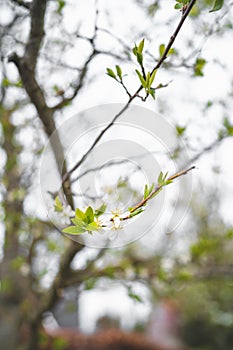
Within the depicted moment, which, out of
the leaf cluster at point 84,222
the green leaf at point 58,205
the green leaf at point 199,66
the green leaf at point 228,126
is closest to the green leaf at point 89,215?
the leaf cluster at point 84,222

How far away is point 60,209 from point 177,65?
1.34 feet

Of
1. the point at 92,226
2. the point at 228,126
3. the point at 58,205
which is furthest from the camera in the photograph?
the point at 228,126

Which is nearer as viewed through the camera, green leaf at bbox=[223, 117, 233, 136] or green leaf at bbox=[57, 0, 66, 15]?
green leaf at bbox=[57, 0, 66, 15]

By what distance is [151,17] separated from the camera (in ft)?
2.72

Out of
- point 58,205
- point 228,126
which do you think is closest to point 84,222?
point 58,205

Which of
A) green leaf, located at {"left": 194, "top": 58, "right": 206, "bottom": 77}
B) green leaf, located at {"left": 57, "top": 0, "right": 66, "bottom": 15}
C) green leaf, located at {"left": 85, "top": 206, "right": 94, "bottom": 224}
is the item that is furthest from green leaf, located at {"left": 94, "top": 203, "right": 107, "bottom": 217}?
green leaf, located at {"left": 57, "top": 0, "right": 66, "bottom": 15}

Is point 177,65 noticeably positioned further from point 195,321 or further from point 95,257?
point 195,321

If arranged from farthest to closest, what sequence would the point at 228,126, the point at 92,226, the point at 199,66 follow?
the point at 228,126
the point at 199,66
the point at 92,226

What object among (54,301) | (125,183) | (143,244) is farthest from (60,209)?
(143,244)

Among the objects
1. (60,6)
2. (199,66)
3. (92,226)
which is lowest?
(92,226)

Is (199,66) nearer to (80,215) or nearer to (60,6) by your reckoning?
(60,6)

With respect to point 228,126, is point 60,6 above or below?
above

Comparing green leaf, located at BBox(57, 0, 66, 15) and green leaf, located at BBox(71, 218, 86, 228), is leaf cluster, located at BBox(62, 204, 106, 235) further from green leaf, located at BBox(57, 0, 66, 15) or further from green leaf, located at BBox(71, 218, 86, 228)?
green leaf, located at BBox(57, 0, 66, 15)

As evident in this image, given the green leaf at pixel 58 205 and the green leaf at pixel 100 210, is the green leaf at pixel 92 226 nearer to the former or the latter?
the green leaf at pixel 100 210
